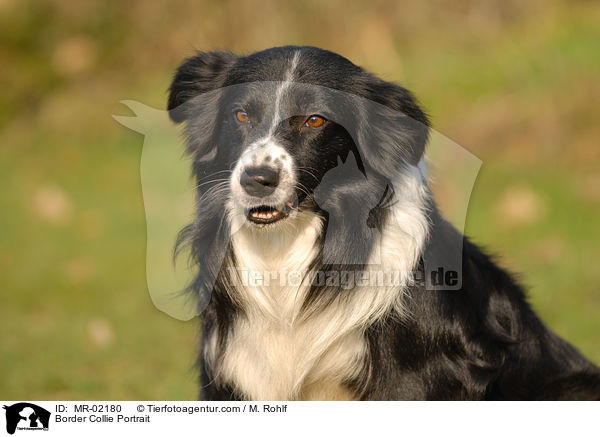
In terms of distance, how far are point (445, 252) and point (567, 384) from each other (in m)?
0.96

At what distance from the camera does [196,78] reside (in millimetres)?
3789

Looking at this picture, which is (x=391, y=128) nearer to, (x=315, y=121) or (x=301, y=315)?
(x=315, y=121)

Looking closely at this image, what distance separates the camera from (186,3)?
326 inches

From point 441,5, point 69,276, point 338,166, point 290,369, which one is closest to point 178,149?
point 338,166

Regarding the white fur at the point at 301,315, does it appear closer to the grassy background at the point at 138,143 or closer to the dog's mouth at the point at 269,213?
the dog's mouth at the point at 269,213

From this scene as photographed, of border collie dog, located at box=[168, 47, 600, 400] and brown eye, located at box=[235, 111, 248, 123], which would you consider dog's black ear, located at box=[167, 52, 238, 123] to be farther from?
brown eye, located at box=[235, 111, 248, 123]

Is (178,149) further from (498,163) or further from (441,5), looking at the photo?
(498,163)

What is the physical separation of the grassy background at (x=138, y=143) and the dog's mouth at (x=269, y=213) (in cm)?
235

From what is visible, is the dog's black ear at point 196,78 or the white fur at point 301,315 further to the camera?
the dog's black ear at point 196,78

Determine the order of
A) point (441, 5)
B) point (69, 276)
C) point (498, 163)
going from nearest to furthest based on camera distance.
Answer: point (69, 276) < point (441, 5) < point (498, 163)

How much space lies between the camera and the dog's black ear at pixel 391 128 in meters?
3.47

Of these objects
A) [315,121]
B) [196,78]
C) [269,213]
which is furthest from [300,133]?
[196,78]

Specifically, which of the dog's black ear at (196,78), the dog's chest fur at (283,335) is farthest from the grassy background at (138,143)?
the dog's black ear at (196,78)

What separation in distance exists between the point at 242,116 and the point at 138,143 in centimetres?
284
